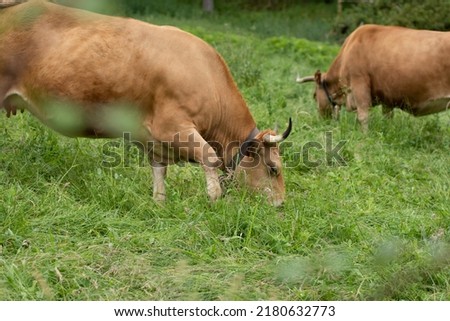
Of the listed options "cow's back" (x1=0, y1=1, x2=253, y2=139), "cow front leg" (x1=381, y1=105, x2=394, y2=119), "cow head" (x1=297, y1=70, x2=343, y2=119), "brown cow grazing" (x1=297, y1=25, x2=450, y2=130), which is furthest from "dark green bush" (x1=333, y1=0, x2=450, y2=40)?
"cow's back" (x1=0, y1=1, x2=253, y2=139)

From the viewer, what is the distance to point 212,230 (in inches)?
243

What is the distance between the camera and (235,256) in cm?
582

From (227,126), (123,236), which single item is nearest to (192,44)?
(227,126)

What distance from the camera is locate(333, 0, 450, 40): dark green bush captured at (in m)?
19.8

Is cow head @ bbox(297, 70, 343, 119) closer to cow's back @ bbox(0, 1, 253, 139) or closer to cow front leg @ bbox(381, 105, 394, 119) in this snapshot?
cow front leg @ bbox(381, 105, 394, 119)

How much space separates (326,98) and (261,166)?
4.91m

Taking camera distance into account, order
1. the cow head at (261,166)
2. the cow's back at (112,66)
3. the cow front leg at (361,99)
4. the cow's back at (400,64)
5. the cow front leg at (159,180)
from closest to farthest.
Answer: the cow's back at (112,66) < the cow front leg at (159,180) < the cow head at (261,166) < the cow's back at (400,64) < the cow front leg at (361,99)

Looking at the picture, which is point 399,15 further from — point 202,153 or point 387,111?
point 202,153

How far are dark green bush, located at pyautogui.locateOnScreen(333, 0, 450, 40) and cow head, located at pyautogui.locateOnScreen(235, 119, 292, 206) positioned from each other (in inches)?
540

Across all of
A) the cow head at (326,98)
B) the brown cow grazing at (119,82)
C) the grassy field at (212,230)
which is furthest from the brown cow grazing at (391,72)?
the brown cow grazing at (119,82)

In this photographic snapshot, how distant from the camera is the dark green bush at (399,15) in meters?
19.8

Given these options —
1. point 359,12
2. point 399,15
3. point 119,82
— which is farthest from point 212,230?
point 359,12

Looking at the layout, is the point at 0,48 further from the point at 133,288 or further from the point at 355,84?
the point at 355,84

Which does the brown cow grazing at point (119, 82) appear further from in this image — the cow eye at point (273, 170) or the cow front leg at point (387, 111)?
the cow front leg at point (387, 111)
